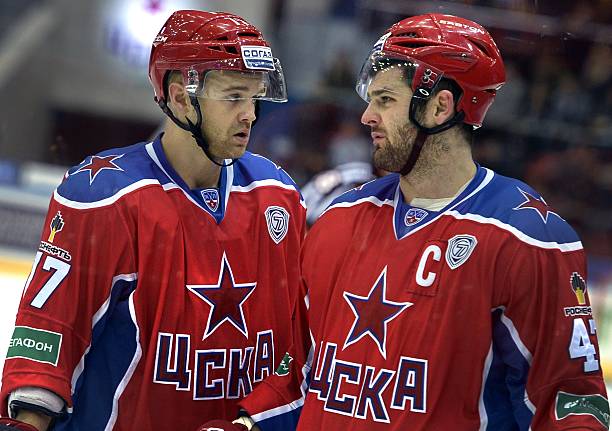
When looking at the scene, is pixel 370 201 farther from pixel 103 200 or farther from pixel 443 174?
pixel 103 200

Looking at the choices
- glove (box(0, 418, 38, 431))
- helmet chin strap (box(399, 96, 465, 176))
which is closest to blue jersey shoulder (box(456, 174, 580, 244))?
helmet chin strap (box(399, 96, 465, 176))

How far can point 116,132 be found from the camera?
4359 millimetres

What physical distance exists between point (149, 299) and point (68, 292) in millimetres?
147

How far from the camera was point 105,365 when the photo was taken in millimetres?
2020

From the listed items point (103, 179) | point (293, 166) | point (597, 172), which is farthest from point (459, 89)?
point (293, 166)

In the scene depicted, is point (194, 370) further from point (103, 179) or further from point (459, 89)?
point (459, 89)

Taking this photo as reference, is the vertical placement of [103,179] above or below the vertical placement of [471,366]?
above

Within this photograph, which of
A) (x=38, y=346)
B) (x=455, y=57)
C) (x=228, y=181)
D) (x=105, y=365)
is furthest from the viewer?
(x=228, y=181)

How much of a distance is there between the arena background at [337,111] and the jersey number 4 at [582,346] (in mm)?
533

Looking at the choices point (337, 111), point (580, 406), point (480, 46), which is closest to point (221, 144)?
point (480, 46)

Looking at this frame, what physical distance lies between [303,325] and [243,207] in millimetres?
286

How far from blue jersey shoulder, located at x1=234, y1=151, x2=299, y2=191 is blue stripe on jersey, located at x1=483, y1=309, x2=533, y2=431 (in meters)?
0.64

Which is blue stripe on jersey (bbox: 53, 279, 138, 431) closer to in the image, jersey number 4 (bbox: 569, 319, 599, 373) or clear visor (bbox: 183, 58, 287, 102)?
clear visor (bbox: 183, 58, 287, 102)

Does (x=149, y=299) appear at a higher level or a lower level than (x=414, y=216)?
lower
